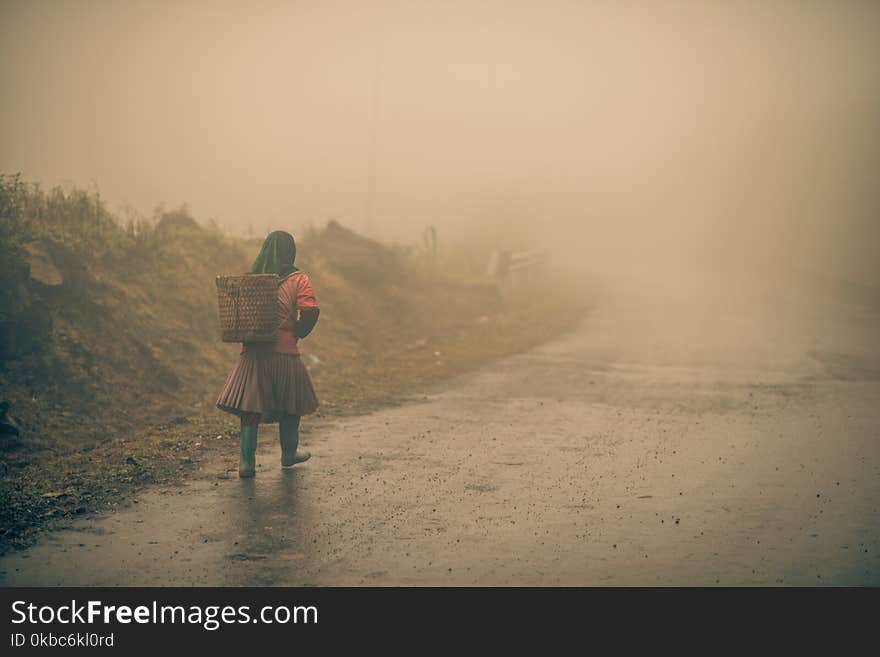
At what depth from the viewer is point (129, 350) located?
39.7 ft

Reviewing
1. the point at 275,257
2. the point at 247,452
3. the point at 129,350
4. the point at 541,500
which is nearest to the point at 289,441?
the point at 247,452

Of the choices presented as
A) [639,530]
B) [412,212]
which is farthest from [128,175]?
[639,530]

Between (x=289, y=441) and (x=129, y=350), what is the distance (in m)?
4.67

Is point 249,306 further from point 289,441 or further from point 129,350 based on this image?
point 129,350

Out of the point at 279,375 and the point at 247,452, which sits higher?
the point at 279,375

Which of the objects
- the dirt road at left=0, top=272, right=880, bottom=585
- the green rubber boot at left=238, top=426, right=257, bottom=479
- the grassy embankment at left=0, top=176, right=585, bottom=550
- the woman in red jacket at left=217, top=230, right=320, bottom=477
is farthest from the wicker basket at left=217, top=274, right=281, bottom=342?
the grassy embankment at left=0, top=176, right=585, bottom=550

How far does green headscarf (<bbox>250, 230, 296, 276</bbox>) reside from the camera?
8258 mm

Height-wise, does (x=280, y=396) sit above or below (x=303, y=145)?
below

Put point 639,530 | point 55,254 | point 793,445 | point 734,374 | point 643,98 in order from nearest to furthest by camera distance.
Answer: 1. point 639,530
2. point 793,445
3. point 55,254
4. point 734,374
5. point 643,98

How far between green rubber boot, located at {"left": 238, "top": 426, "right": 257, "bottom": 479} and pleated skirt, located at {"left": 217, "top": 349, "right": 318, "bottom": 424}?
16cm

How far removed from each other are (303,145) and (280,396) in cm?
5028
